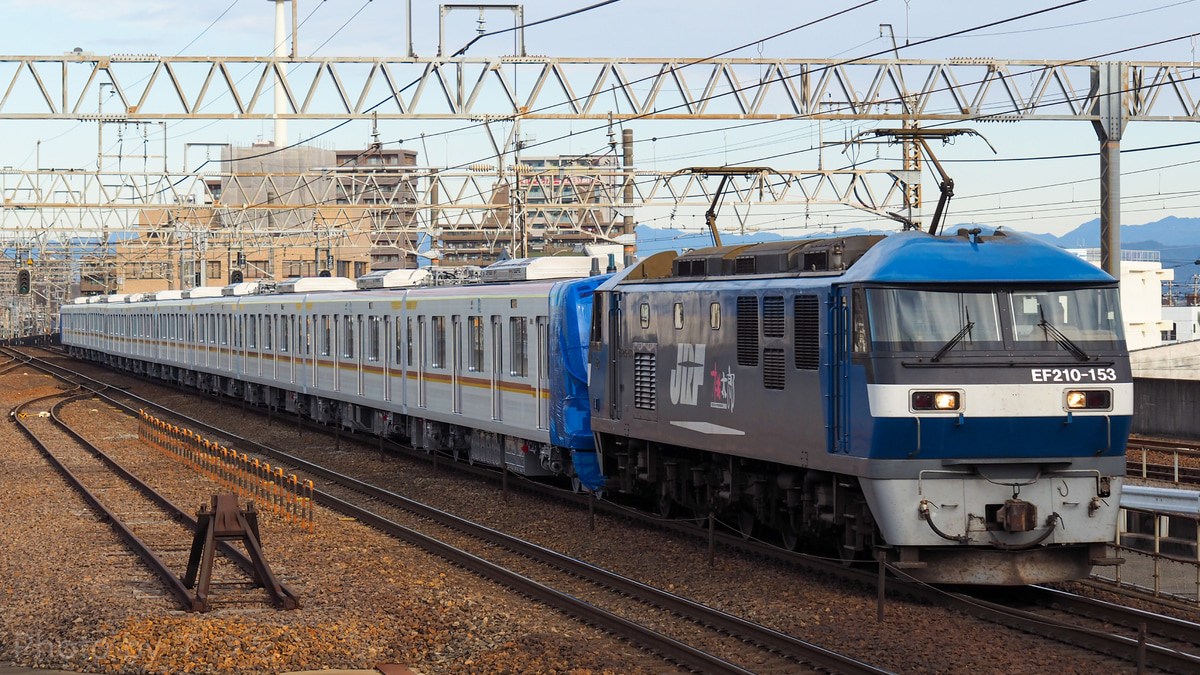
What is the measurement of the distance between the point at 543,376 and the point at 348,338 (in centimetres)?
1152

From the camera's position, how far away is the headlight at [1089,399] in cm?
1256

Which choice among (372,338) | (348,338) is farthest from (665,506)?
(348,338)

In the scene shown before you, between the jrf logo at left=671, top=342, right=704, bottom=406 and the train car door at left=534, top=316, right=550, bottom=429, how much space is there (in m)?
4.22

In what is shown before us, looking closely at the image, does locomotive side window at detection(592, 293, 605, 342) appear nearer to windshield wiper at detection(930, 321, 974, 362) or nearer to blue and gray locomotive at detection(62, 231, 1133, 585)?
blue and gray locomotive at detection(62, 231, 1133, 585)

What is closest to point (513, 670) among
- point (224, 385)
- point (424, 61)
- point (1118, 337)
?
point (1118, 337)

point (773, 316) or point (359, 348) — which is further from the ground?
point (773, 316)

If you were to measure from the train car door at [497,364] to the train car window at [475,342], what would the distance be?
0.60m

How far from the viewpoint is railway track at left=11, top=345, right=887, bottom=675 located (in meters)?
11.0

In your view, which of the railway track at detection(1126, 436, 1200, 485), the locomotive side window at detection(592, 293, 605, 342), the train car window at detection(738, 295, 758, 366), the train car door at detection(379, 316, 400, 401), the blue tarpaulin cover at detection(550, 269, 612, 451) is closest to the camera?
the train car window at detection(738, 295, 758, 366)

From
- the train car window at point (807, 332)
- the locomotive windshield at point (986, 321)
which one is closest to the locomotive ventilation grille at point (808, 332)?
the train car window at point (807, 332)

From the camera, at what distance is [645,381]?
1738cm

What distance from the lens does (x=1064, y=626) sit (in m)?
11.1

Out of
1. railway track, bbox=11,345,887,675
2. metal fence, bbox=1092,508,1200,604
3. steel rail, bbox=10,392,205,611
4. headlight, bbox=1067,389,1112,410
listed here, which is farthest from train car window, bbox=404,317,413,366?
headlight, bbox=1067,389,1112,410

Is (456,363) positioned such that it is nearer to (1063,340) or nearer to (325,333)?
(325,333)
